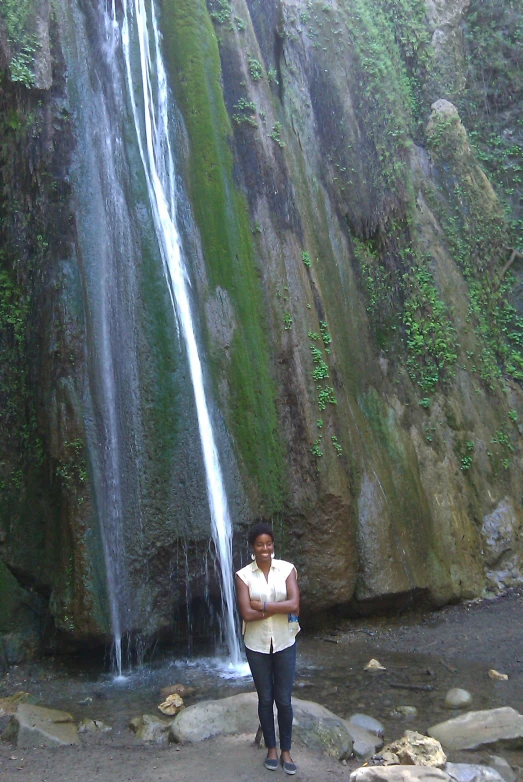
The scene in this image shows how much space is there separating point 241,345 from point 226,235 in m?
1.34

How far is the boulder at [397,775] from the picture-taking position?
12.2ft

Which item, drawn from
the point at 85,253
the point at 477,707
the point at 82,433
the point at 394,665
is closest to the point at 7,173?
the point at 85,253

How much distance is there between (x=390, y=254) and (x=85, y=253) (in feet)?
15.2

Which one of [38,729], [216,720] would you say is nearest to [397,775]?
[216,720]

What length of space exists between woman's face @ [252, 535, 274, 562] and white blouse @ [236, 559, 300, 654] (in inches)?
3.1

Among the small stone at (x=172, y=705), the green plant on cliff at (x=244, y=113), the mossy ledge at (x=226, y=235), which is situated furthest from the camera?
the green plant on cliff at (x=244, y=113)

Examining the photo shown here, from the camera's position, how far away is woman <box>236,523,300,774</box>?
388cm

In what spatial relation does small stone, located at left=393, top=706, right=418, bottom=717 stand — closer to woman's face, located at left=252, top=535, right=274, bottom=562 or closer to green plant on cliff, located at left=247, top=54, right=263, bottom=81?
woman's face, located at left=252, top=535, right=274, bottom=562

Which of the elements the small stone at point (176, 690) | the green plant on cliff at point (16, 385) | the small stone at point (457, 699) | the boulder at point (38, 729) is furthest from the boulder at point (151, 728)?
the green plant on cliff at point (16, 385)

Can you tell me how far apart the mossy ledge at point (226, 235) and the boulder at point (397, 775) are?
12.8 feet

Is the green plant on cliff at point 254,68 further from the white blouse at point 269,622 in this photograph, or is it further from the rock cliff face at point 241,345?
the white blouse at point 269,622

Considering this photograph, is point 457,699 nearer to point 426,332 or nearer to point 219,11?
point 426,332

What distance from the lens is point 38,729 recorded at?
201 inches

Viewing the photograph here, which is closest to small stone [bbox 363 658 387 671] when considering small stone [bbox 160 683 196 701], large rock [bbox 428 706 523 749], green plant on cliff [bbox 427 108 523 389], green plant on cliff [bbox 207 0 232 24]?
large rock [bbox 428 706 523 749]
